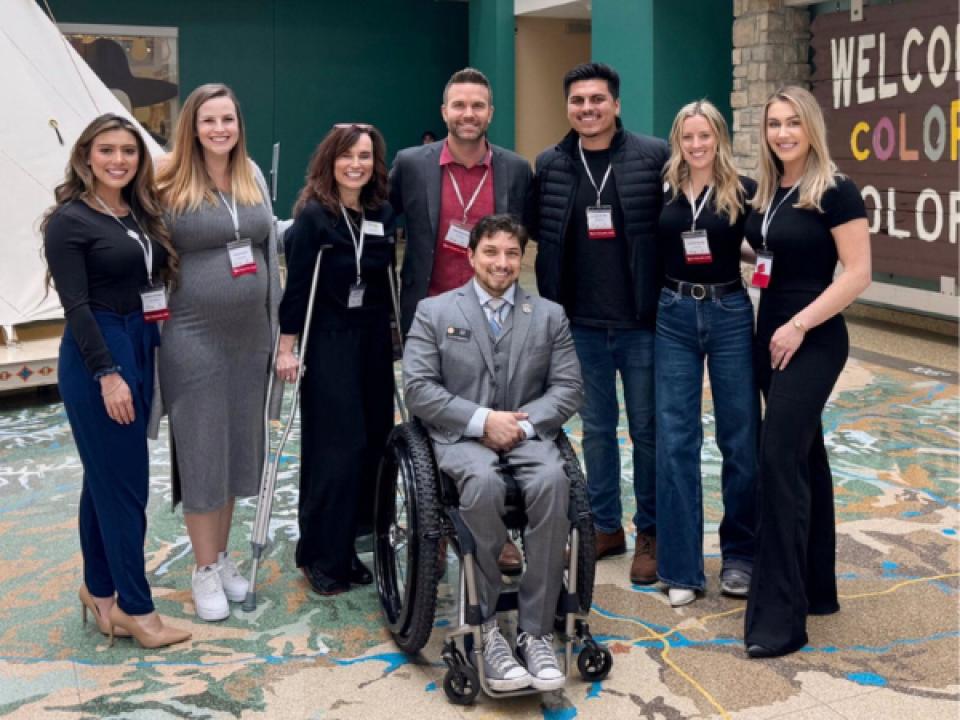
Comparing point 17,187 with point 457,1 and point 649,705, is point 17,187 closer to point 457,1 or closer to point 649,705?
point 649,705

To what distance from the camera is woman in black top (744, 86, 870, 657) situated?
271 centimetres

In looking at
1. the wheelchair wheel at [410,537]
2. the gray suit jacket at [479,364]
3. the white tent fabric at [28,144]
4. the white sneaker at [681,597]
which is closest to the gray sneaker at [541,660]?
the wheelchair wheel at [410,537]

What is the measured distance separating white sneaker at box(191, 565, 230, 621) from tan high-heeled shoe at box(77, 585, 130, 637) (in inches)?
9.0

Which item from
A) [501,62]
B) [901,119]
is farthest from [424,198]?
[501,62]

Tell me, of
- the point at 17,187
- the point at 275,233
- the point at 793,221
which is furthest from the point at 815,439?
the point at 17,187

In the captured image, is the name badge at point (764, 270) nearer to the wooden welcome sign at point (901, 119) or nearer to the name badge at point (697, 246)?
the name badge at point (697, 246)

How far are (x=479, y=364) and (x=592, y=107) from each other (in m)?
0.90

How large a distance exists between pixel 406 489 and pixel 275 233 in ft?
3.13

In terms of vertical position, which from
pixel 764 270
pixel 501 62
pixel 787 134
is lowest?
pixel 764 270

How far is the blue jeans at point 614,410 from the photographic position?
3.30 meters

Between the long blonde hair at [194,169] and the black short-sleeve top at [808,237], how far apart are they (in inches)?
57.1

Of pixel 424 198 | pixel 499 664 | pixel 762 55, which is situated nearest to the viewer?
pixel 499 664

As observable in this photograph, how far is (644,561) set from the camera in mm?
3350

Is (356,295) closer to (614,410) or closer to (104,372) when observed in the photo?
(104,372)
